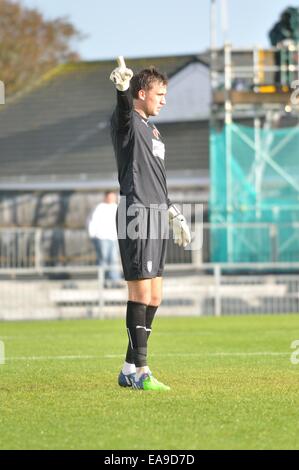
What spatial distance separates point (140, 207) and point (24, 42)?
2011 inches

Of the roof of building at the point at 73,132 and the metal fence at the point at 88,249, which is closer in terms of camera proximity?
the metal fence at the point at 88,249

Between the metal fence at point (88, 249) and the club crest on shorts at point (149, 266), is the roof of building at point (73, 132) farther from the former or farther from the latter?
the club crest on shorts at point (149, 266)

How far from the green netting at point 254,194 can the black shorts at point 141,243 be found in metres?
17.8

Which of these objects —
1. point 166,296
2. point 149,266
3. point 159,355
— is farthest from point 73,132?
point 149,266

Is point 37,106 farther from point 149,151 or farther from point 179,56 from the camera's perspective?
point 149,151

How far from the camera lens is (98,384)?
30.0 feet

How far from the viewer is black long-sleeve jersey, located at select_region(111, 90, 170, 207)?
9.01 metres

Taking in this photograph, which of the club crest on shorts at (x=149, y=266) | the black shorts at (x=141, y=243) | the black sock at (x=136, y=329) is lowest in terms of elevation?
the black sock at (x=136, y=329)

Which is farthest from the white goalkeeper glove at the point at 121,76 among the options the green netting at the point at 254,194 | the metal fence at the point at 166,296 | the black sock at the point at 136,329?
the green netting at the point at 254,194

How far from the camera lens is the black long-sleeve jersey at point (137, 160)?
9008 mm

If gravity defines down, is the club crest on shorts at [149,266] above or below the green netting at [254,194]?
below

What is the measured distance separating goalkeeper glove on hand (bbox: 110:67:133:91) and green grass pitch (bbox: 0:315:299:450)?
2185mm

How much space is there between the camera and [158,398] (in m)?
8.24

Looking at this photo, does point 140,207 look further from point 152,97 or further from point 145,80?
point 145,80
